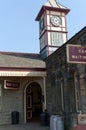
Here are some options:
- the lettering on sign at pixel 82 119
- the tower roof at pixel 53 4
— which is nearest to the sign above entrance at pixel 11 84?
the lettering on sign at pixel 82 119

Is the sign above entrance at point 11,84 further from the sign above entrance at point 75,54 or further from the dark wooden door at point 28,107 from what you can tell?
the sign above entrance at point 75,54

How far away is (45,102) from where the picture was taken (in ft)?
45.2

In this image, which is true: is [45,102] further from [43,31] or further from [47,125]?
[43,31]

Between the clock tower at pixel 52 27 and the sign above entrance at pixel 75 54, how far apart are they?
44.6ft

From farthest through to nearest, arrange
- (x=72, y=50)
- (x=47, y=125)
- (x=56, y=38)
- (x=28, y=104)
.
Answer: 1. (x=56, y=38)
2. (x=28, y=104)
3. (x=47, y=125)
4. (x=72, y=50)

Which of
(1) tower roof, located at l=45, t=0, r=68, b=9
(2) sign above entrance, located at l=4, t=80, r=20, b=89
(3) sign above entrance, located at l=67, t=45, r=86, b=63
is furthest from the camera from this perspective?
(1) tower roof, located at l=45, t=0, r=68, b=9

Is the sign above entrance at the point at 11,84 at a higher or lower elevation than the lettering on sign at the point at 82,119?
higher

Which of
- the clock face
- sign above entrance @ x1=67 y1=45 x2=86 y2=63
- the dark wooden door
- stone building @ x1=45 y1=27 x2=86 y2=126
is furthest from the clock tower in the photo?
sign above entrance @ x1=67 y1=45 x2=86 y2=63

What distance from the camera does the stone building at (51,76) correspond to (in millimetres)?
8984

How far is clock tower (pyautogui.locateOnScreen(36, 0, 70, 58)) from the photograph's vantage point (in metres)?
20.5

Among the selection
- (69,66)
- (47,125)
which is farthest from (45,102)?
(69,66)

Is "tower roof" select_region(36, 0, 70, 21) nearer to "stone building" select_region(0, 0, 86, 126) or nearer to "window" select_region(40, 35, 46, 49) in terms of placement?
"stone building" select_region(0, 0, 86, 126)

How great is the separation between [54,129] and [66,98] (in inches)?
59.8

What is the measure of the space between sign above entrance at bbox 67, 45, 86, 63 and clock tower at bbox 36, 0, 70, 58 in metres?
13.6
